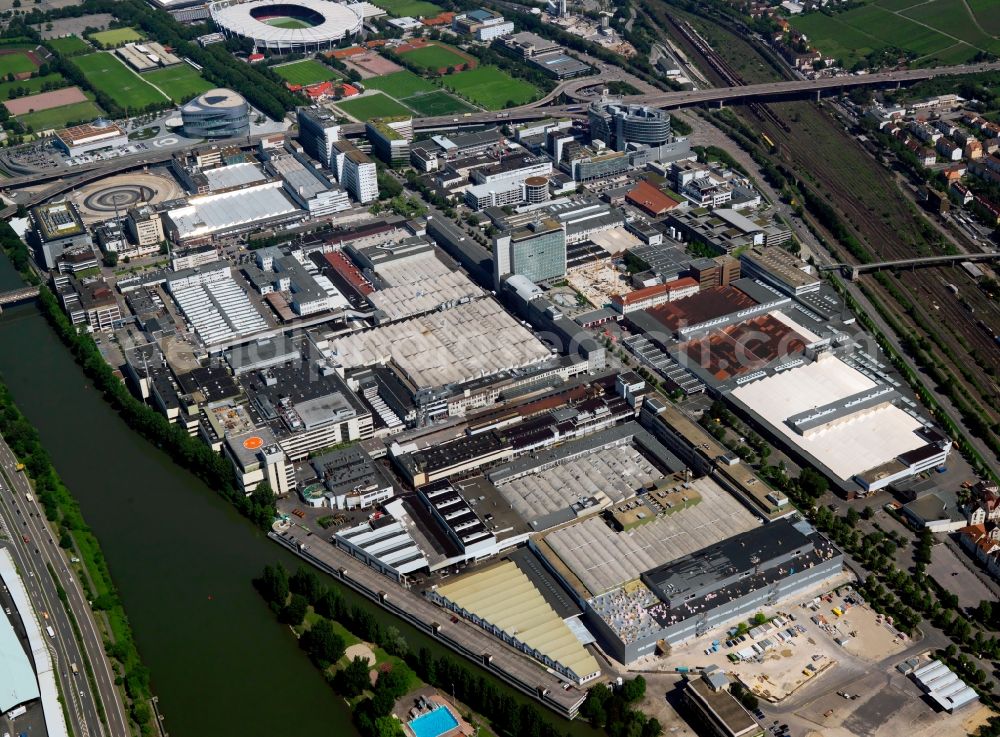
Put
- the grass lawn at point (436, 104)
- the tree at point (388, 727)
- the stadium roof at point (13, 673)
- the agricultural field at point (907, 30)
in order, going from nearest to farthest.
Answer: the tree at point (388, 727)
the stadium roof at point (13, 673)
the grass lawn at point (436, 104)
the agricultural field at point (907, 30)

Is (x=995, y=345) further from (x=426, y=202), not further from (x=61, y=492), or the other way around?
(x=61, y=492)

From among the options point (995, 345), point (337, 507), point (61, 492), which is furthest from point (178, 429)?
point (995, 345)

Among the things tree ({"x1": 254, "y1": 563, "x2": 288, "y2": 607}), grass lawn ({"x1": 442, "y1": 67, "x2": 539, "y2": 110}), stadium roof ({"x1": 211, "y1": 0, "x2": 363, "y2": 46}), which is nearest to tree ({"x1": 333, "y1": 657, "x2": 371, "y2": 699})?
tree ({"x1": 254, "y1": 563, "x2": 288, "y2": 607})

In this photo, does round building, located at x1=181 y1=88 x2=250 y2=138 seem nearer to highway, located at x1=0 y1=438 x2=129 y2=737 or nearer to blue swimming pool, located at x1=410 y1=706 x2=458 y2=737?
highway, located at x1=0 y1=438 x2=129 y2=737

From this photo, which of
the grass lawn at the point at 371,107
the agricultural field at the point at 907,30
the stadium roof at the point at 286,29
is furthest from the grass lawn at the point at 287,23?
the agricultural field at the point at 907,30

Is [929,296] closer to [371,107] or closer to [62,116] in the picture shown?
[371,107]

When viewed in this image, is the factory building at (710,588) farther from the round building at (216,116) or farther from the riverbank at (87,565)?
the round building at (216,116)
